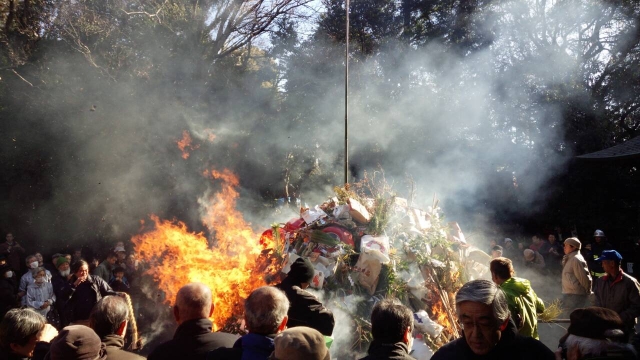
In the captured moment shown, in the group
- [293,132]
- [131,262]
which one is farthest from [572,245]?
[293,132]

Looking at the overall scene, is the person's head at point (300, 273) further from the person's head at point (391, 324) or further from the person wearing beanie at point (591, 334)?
the person wearing beanie at point (591, 334)

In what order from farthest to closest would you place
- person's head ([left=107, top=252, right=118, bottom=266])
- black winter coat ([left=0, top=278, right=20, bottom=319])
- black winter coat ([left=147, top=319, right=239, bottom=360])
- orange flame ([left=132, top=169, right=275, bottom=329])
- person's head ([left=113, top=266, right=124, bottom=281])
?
person's head ([left=107, top=252, right=118, bottom=266]) → person's head ([left=113, top=266, right=124, bottom=281]) → black winter coat ([left=0, top=278, right=20, bottom=319]) → orange flame ([left=132, top=169, right=275, bottom=329]) → black winter coat ([left=147, top=319, right=239, bottom=360])

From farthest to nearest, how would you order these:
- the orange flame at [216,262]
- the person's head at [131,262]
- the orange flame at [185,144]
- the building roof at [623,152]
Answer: the orange flame at [185,144] → the person's head at [131,262] → the building roof at [623,152] → the orange flame at [216,262]

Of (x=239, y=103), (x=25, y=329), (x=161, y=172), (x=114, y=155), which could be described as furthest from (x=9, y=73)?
(x=25, y=329)

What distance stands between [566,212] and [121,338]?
14943 mm

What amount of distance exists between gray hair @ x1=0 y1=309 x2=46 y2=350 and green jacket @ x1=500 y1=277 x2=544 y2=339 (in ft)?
11.0

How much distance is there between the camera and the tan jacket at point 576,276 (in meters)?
6.42

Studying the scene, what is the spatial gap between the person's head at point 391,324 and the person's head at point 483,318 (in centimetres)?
34

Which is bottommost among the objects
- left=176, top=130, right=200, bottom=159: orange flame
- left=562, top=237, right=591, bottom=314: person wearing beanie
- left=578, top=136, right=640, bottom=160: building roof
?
left=562, top=237, right=591, bottom=314: person wearing beanie

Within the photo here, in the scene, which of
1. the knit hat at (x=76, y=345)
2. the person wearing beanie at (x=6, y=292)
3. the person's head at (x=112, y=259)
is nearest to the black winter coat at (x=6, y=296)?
the person wearing beanie at (x=6, y=292)

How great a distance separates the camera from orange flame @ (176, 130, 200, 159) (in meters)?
13.4

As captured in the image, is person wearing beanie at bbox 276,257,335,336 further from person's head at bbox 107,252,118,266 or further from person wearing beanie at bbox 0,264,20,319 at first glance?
person wearing beanie at bbox 0,264,20,319

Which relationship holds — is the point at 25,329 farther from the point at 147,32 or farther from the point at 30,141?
the point at 147,32

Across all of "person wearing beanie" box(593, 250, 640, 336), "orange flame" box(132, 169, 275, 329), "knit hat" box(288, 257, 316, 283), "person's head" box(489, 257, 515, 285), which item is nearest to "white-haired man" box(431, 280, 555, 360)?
"person's head" box(489, 257, 515, 285)
